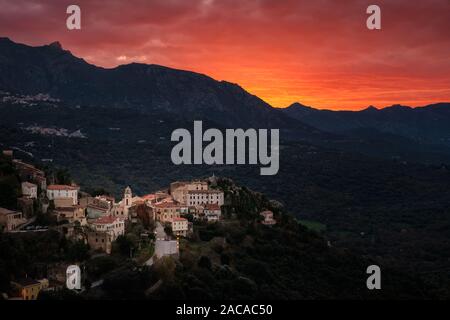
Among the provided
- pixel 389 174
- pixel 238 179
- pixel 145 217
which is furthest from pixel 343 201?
pixel 145 217

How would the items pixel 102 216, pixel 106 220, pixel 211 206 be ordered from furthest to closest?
pixel 211 206, pixel 102 216, pixel 106 220

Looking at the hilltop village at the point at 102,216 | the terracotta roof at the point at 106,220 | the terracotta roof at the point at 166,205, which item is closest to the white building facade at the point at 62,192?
the hilltop village at the point at 102,216

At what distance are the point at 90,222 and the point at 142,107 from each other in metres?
166

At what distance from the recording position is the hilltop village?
1220 inches

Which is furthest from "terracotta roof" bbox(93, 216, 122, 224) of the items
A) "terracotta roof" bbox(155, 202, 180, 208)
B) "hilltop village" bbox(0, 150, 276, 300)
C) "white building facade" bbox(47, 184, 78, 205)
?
"terracotta roof" bbox(155, 202, 180, 208)

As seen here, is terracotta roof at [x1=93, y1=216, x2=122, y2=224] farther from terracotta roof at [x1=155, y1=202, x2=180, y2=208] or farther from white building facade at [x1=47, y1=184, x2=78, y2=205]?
terracotta roof at [x1=155, y1=202, x2=180, y2=208]

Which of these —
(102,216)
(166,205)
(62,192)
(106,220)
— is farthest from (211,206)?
(106,220)

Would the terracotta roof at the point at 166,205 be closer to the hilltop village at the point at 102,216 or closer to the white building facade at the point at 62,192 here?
the hilltop village at the point at 102,216

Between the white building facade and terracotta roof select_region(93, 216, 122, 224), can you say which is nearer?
terracotta roof select_region(93, 216, 122, 224)

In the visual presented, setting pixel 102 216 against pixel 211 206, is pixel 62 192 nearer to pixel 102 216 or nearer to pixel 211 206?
pixel 102 216

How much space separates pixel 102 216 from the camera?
34031mm

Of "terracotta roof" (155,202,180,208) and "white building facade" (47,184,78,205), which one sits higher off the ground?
"white building facade" (47,184,78,205)

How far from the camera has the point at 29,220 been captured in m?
32.4

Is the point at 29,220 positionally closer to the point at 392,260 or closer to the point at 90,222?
the point at 90,222
